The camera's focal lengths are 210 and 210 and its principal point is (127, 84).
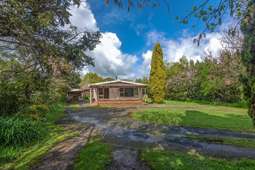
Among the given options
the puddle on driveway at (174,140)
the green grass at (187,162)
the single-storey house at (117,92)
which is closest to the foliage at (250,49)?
the green grass at (187,162)

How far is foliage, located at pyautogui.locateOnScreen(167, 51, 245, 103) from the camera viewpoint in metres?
23.4

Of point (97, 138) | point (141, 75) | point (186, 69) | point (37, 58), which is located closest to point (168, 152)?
point (97, 138)

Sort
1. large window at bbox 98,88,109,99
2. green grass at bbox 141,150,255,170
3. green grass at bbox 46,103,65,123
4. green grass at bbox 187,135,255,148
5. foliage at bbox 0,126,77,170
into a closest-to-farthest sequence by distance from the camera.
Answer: green grass at bbox 141,150,255,170 → foliage at bbox 0,126,77,170 → green grass at bbox 187,135,255,148 → green grass at bbox 46,103,65,123 → large window at bbox 98,88,109,99

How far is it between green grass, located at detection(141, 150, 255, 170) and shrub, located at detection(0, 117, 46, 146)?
15.1 feet

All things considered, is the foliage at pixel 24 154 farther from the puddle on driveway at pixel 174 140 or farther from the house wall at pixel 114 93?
the house wall at pixel 114 93

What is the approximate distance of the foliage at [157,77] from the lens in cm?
2956

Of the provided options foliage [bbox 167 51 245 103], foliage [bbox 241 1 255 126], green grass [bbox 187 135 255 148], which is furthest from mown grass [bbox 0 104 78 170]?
foliage [bbox 167 51 245 103]

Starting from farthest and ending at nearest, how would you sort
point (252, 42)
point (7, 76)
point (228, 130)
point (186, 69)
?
1. point (186, 69)
2. point (228, 130)
3. point (7, 76)
4. point (252, 42)

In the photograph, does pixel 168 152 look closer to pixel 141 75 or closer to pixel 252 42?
pixel 252 42

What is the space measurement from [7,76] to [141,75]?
40.7 meters

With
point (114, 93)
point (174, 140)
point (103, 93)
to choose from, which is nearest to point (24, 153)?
point (174, 140)

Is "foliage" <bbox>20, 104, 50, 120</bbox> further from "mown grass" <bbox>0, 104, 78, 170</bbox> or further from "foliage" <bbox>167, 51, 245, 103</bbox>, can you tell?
"foliage" <bbox>167, 51, 245, 103</bbox>

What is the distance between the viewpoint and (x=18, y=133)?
7.91m

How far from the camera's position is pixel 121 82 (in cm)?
3027
